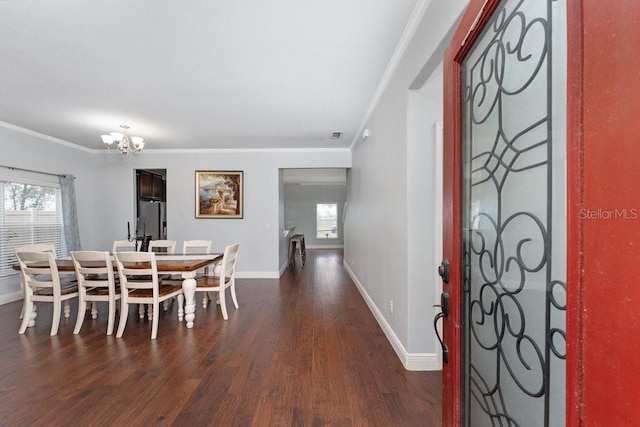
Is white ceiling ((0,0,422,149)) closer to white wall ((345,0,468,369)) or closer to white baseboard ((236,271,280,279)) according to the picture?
white wall ((345,0,468,369))

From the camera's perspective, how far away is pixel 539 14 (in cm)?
75

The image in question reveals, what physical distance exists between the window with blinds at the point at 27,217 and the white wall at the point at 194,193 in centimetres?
75

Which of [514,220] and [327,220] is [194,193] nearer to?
[514,220]

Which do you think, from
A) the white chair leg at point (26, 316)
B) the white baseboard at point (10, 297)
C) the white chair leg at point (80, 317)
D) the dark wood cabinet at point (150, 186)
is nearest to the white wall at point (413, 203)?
the white chair leg at point (80, 317)

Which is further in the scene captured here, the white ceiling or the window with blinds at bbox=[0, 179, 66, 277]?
the window with blinds at bbox=[0, 179, 66, 277]

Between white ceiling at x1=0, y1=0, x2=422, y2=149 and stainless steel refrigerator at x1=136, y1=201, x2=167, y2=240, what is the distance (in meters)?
2.13

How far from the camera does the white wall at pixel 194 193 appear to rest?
18.6 ft

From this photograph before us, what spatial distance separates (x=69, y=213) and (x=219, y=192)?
2.52m

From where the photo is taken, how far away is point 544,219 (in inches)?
28.6

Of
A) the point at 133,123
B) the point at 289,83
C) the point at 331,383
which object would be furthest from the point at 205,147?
the point at 331,383

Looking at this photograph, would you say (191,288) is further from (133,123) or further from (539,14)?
(539,14)

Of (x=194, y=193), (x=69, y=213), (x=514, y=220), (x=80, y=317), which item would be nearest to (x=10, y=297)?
(x=69, y=213)

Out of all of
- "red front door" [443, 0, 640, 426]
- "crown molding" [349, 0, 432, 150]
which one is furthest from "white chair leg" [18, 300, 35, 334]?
"crown molding" [349, 0, 432, 150]

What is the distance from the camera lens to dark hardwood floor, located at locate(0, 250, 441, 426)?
1.77 meters
